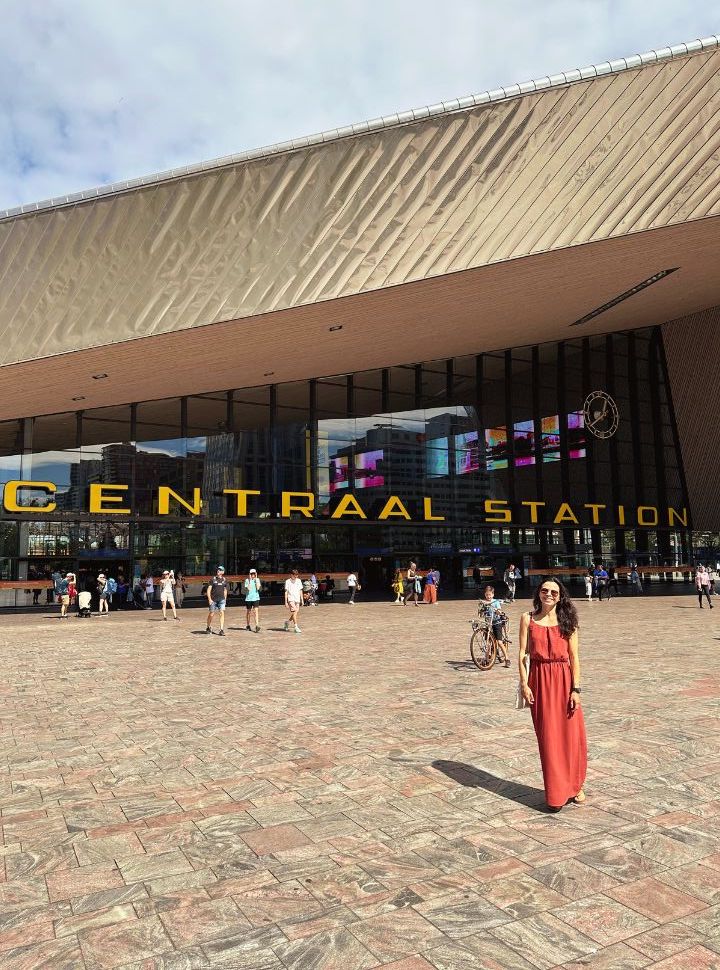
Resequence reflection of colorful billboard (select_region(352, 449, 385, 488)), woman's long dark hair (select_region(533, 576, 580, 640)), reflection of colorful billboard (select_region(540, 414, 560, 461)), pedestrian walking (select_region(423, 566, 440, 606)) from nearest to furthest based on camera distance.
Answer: woman's long dark hair (select_region(533, 576, 580, 640)) < pedestrian walking (select_region(423, 566, 440, 606)) < reflection of colorful billboard (select_region(352, 449, 385, 488)) < reflection of colorful billboard (select_region(540, 414, 560, 461))

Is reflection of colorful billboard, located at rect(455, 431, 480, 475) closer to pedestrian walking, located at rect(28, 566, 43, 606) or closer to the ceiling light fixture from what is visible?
the ceiling light fixture

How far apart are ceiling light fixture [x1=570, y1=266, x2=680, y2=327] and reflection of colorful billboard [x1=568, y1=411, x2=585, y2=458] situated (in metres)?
7.29

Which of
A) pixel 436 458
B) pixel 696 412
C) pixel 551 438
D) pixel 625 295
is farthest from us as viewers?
pixel 696 412

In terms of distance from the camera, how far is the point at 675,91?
17.8 meters

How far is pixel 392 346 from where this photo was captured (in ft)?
93.6

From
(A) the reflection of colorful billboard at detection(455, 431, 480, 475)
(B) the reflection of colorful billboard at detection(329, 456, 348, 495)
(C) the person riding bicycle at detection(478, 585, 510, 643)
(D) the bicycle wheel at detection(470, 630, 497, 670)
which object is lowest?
(D) the bicycle wheel at detection(470, 630, 497, 670)

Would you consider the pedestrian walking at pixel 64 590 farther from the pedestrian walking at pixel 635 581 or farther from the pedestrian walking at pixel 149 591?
the pedestrian walking at pixel 635 581

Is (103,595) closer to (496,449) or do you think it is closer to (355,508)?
(355,508)

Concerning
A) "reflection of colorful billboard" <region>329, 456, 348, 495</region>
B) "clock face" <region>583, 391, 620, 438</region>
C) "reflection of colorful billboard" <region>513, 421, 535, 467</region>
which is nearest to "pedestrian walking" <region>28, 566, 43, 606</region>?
"reflection of colorful billboard" <region>329, 456, 348, 495</region>

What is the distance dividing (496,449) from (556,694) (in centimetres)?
3163

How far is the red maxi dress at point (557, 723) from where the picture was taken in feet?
15.8

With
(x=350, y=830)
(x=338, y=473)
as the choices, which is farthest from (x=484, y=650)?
(x=338, y=473)

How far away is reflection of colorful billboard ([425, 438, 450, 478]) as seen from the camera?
32838 millimetres

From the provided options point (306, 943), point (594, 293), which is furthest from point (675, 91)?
point (306, 943)
